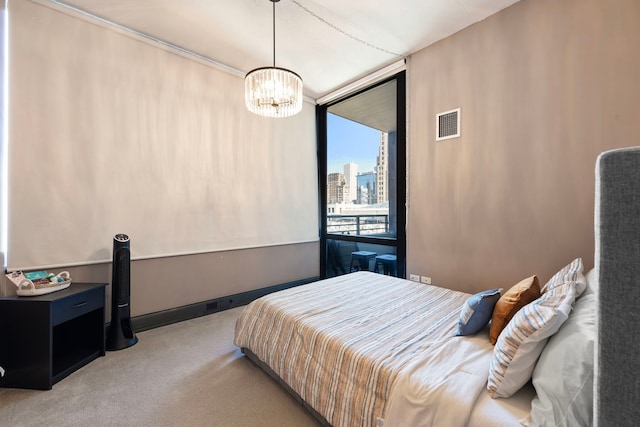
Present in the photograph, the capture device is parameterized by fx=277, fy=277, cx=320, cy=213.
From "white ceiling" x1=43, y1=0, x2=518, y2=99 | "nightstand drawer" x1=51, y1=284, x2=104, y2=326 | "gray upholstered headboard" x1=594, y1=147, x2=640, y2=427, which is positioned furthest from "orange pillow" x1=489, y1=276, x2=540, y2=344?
"nightstand drawer" x1=51, y1=284, x2=104, y2=326

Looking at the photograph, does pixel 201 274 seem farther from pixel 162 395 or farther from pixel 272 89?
pixel 272 89

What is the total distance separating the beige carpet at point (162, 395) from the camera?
5.41 feet

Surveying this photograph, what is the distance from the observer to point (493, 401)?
1.11 meters

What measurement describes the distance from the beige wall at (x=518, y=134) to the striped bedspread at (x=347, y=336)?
66cm

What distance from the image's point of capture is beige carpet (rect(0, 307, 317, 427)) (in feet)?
5.41

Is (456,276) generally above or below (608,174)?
below

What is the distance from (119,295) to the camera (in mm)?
2486

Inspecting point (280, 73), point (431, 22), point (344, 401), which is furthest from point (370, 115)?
point (344, 401)

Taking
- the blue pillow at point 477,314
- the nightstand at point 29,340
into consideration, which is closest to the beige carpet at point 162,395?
the nightstand at point 29,340

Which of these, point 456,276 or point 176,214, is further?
point 176,214

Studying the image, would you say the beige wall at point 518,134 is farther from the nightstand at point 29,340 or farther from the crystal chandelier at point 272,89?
the nightstand at point 29,340

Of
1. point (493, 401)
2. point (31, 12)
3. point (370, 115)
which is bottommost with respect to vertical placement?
point (493, 401)

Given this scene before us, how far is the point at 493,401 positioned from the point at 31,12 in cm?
412

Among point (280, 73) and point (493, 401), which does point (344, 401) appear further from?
point (280, 73)
